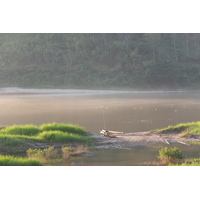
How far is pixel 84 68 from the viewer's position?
32.8 metres

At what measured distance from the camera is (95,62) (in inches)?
1337

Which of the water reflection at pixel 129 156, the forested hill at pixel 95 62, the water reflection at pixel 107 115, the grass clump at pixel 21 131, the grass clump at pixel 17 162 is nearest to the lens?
the grass clump at pixel 17 162

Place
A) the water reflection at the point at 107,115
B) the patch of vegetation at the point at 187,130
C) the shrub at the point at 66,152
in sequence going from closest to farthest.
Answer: the shrub at the point at 66,152 → the patch of vegetation at the point at 187,130 → the water reflection at the point at 107,115

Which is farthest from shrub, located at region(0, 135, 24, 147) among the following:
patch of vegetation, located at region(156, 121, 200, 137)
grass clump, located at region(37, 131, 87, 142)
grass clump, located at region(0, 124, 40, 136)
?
patch of vegetation, located at region(156, 121, 200, 137)

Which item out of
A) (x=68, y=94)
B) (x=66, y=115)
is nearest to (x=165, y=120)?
(x=66, y=115)

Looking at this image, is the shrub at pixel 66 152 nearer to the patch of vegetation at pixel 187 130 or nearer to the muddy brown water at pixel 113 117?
the muddy brown water at pixel 113 117

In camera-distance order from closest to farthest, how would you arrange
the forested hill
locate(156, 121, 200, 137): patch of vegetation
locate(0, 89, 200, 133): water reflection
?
locate(156, 121, 200, 137): patch of vegetation < locate(0, 89, 200, 133): water reflection < the forested hill

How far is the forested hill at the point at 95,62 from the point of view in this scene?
29.8 m

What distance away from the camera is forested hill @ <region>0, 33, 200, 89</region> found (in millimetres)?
29828

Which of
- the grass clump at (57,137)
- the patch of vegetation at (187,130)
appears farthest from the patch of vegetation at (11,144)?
the patch of vegetation at (187,130)

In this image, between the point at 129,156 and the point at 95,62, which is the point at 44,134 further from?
the point at 95,62

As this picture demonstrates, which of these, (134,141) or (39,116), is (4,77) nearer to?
(39,116)

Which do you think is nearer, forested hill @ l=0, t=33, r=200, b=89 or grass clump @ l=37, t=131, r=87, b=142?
grass clump @ l=37, t=131, r=87, b=142

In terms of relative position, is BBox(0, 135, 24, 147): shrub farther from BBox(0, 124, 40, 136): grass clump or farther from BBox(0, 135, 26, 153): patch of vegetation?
BBox(0, 124, 40, 136): grass clump
